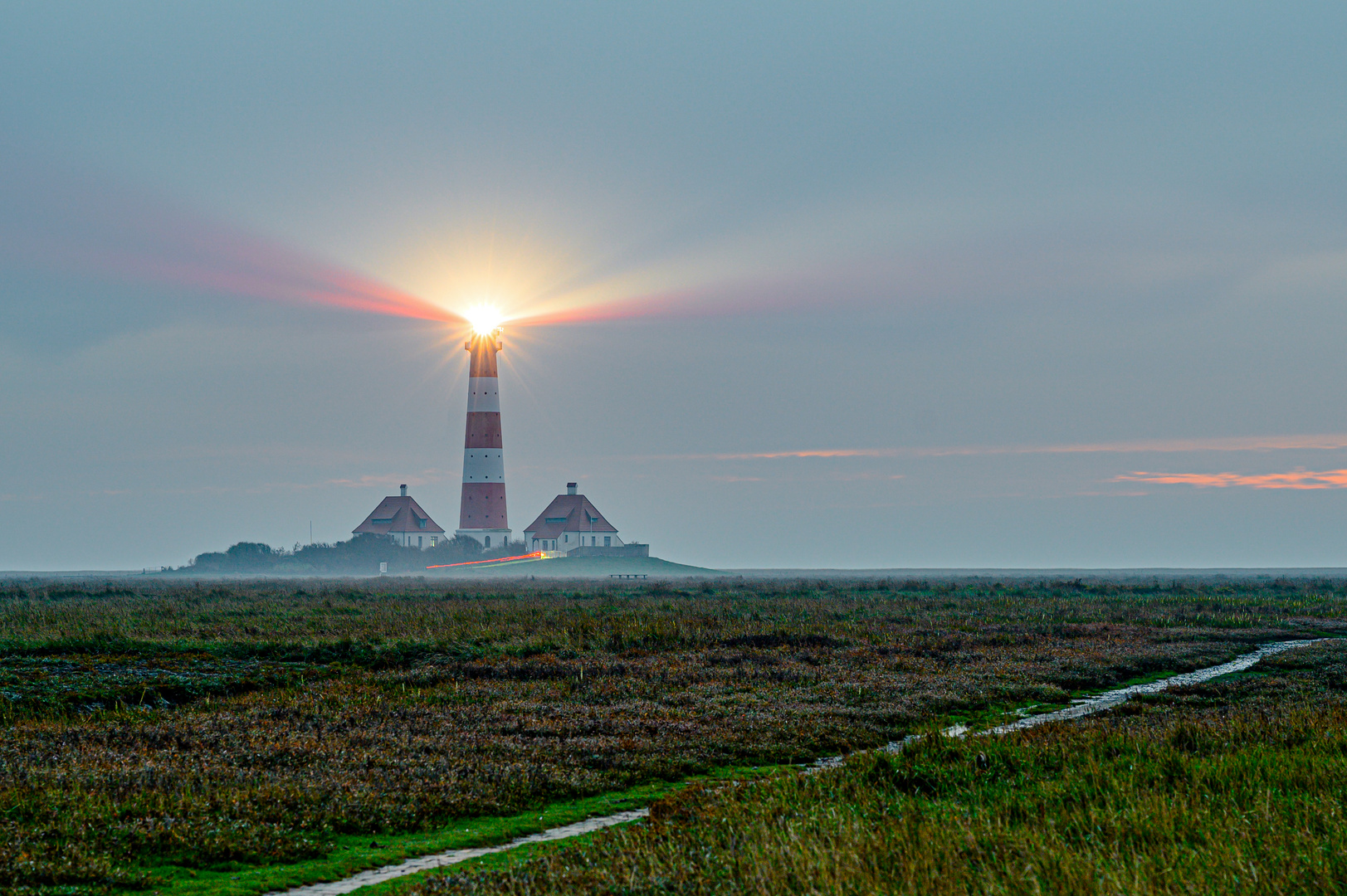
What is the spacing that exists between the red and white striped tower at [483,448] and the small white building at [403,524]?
27.3 meters

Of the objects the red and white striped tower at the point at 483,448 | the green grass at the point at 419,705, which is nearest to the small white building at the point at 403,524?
the red and white striped tower at the point at 483,448

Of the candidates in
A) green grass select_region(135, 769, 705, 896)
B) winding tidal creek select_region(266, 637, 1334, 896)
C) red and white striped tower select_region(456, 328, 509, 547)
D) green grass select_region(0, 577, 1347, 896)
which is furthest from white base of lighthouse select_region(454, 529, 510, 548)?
green grass select_region(135, 769, 705, 896)

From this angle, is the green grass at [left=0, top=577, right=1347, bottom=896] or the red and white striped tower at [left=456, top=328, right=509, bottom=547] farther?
the red and white striped tower at [left=456, top=328, right=509, bottom=547]

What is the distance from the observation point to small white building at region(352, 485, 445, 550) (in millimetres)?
154000

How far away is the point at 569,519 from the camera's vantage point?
504 ft

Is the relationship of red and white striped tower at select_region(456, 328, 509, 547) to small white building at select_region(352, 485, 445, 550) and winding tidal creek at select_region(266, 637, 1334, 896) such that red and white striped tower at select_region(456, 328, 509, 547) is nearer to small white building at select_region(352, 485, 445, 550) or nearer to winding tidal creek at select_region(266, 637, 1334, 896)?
small white building at select_region(352, 485, 445, 550)

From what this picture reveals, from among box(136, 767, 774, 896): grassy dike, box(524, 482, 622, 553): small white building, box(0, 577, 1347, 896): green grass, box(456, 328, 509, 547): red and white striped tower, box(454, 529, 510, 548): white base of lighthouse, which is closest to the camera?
box(136, 767, 774, 896): grassy dike

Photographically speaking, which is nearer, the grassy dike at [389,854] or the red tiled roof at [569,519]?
the grassy dike at [389,854]

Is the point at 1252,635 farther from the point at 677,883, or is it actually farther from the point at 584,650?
the point at 677,883

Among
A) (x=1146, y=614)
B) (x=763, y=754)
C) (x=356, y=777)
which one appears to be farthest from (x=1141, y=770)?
(x=1146, y=614)

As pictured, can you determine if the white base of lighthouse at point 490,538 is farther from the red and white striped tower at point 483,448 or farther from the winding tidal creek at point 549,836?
the winding tidal creek at point 549,836

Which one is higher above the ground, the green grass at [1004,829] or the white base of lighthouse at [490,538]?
the white base of lighthouse at [490,538]

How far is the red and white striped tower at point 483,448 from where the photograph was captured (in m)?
119

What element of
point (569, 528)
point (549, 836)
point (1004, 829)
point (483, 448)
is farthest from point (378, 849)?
point (569, 528)
